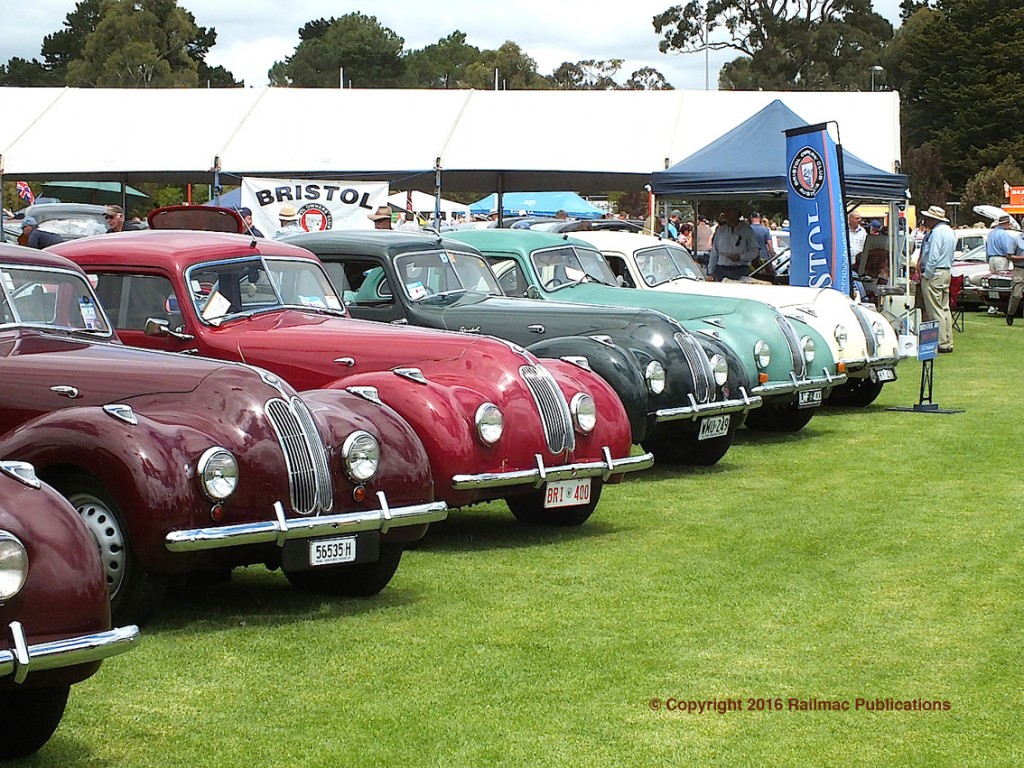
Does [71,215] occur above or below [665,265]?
above

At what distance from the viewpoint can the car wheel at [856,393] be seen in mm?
16688

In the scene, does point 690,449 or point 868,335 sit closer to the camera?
point 690,449

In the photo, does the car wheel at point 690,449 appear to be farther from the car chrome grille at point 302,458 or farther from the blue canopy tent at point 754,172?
the blue canopy tent at point 754,172

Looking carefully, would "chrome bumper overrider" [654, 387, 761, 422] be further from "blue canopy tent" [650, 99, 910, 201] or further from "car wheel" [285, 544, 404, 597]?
"blue canopy tent" [650, 99, 910, 201]

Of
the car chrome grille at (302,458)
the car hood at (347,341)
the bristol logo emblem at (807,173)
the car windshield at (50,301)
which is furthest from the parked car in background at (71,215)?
the car chrome grille at (302,458)

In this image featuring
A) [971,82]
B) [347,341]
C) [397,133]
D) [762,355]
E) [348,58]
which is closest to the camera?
[347,341]

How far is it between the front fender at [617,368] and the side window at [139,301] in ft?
9.05

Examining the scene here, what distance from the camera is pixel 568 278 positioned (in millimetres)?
14469

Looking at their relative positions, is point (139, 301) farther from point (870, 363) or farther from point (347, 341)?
point (870, 363)

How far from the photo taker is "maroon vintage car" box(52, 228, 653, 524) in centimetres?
870

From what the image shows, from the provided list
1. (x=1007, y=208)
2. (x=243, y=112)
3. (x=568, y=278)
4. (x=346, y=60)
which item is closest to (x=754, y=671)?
(x=568, y=278)

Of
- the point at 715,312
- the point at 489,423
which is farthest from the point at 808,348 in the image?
the point at 489,423

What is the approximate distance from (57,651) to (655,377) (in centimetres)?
741

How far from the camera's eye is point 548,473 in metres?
8.93
